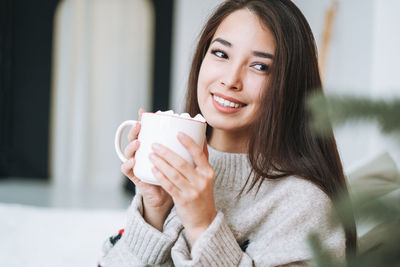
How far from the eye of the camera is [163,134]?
0.76 metres

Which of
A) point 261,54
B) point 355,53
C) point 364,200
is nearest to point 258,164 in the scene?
point 261,54

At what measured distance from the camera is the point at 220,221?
0.81m

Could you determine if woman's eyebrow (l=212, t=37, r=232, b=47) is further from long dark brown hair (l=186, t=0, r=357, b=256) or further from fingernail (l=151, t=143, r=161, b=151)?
fingernail (l=151, t=143, r=161, b=151)

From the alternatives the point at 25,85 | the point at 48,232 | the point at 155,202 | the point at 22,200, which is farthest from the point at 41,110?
the point at 155,202

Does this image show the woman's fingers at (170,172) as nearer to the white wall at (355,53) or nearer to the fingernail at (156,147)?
the fingernail at (156,147)

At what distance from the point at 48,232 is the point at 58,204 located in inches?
111

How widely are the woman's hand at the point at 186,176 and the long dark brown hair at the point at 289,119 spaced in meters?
0.26

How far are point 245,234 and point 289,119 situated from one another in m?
0.32

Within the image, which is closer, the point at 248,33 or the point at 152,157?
the point at 152,157

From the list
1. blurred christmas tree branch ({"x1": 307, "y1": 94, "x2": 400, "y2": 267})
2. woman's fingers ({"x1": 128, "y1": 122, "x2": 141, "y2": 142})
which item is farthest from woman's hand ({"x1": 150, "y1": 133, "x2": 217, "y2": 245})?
blurred christmas tree branch ({"x1": 307, "y1": 94, "x2": 400, "y2": 267})

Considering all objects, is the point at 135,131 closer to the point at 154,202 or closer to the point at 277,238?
the point at 154,202

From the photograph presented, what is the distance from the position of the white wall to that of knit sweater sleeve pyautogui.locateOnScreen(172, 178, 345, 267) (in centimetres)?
21

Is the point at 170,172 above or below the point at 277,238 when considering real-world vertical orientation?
above

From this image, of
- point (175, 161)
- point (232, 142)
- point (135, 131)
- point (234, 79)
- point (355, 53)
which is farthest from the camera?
point (355, 53)
